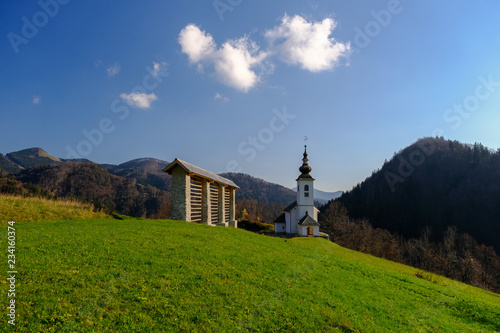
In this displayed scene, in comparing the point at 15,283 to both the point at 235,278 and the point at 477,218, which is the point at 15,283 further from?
the point at 477,218

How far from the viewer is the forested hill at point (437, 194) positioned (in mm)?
89938

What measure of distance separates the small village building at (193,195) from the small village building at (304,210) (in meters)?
20.1

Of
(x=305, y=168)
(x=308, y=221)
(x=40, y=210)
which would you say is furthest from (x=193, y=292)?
(x=305, y=168)

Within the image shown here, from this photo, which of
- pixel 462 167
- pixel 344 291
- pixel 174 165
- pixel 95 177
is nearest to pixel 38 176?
pixel 95 177

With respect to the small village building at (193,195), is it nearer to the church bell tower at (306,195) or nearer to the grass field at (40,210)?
the grass field at (40,210)

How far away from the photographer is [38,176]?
326 feet

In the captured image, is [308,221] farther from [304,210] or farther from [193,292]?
[193,292]

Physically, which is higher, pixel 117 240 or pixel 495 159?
pixel 495 159

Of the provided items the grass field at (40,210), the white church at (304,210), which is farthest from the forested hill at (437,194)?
the grass field at (40,210)

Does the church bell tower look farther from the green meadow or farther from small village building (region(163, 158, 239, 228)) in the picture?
the green meadow

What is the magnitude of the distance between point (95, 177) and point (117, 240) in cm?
12301

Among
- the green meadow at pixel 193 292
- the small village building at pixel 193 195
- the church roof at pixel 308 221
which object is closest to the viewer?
the green meadow at pixel 193 292

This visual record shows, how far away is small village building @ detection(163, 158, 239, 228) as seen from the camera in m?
20.4

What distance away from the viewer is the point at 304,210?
45.6m
